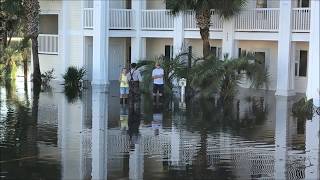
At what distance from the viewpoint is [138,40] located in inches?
1305

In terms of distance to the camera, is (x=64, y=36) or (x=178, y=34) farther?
(x=64, y=36)

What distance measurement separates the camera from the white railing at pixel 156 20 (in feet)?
105

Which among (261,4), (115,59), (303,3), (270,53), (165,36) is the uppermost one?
(261,4)

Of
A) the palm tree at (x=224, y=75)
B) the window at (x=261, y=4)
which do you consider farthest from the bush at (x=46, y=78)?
the window at (x=261, y=4)

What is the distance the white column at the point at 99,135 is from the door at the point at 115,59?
9324mm

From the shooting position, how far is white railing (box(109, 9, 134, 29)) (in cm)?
3253

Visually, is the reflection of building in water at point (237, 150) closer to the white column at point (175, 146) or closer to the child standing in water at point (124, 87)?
the white column at point (175, 146)

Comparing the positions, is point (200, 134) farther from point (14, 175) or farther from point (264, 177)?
point (14, 175)

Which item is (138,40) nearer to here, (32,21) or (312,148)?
(32,21)

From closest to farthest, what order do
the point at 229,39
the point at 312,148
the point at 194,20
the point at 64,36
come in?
1. the point at 312,148
2. the point at 229,39
3. the point at 194,20
4. the point at 64,36

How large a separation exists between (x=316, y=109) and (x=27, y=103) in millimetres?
10597

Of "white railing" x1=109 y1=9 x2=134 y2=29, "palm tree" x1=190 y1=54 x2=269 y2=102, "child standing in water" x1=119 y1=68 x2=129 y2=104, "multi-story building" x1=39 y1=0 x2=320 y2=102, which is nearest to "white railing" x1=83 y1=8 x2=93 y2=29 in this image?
"multi-story building" x1=39 y1=0 x2=320 y2=102

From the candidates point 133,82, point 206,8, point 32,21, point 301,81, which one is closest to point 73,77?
point 32,21

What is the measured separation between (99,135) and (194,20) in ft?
54.1
